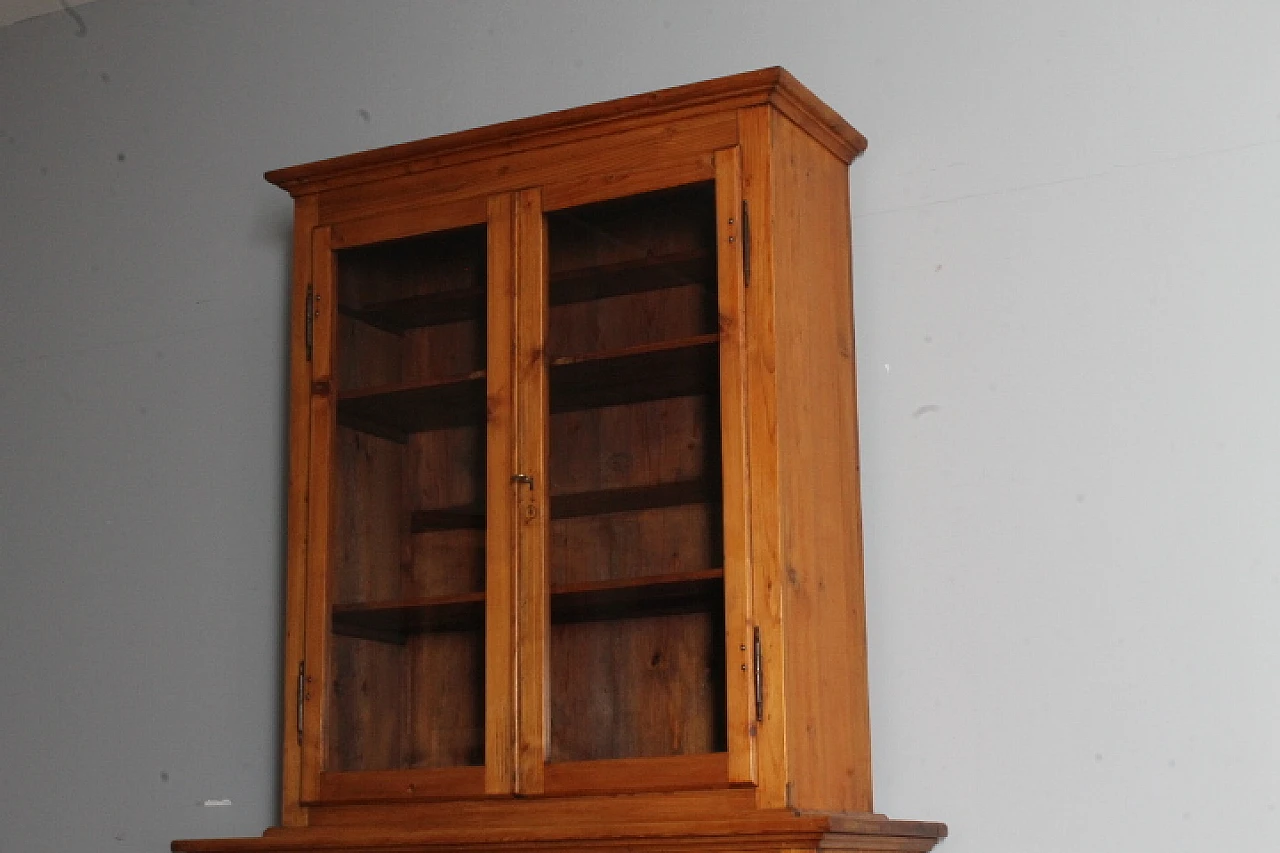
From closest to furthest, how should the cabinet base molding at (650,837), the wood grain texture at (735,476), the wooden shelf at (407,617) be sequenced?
the cabinet base molding at (650,837) → the wood grain texture at (735,476) → the wooden shelf at (407,617)

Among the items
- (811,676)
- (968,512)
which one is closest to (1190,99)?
(968,512)

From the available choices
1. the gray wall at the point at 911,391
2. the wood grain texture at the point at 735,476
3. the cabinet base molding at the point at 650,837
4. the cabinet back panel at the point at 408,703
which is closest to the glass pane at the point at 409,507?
the cabinet back panel at the point at 408,703

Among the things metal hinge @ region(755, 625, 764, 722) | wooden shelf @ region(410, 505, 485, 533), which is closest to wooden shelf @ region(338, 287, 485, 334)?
wooden shelf @ region(410, 505, 485, 533)

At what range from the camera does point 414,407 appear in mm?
2461

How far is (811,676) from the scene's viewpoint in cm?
218

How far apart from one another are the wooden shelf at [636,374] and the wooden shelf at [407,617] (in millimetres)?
304

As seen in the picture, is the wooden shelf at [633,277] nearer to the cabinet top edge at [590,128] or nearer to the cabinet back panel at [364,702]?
the cabinet top edge at [590,128]

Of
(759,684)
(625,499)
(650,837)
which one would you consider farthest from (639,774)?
(625,499)

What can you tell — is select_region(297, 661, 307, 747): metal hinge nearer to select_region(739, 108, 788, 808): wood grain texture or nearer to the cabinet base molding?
the cabinet base molding

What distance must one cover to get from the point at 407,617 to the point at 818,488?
24.3 inches

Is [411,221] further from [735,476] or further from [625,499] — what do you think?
[735,476]

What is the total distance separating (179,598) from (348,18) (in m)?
1.10

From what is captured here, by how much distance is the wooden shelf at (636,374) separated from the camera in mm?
2258

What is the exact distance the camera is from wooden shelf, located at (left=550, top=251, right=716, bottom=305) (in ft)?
7.45
